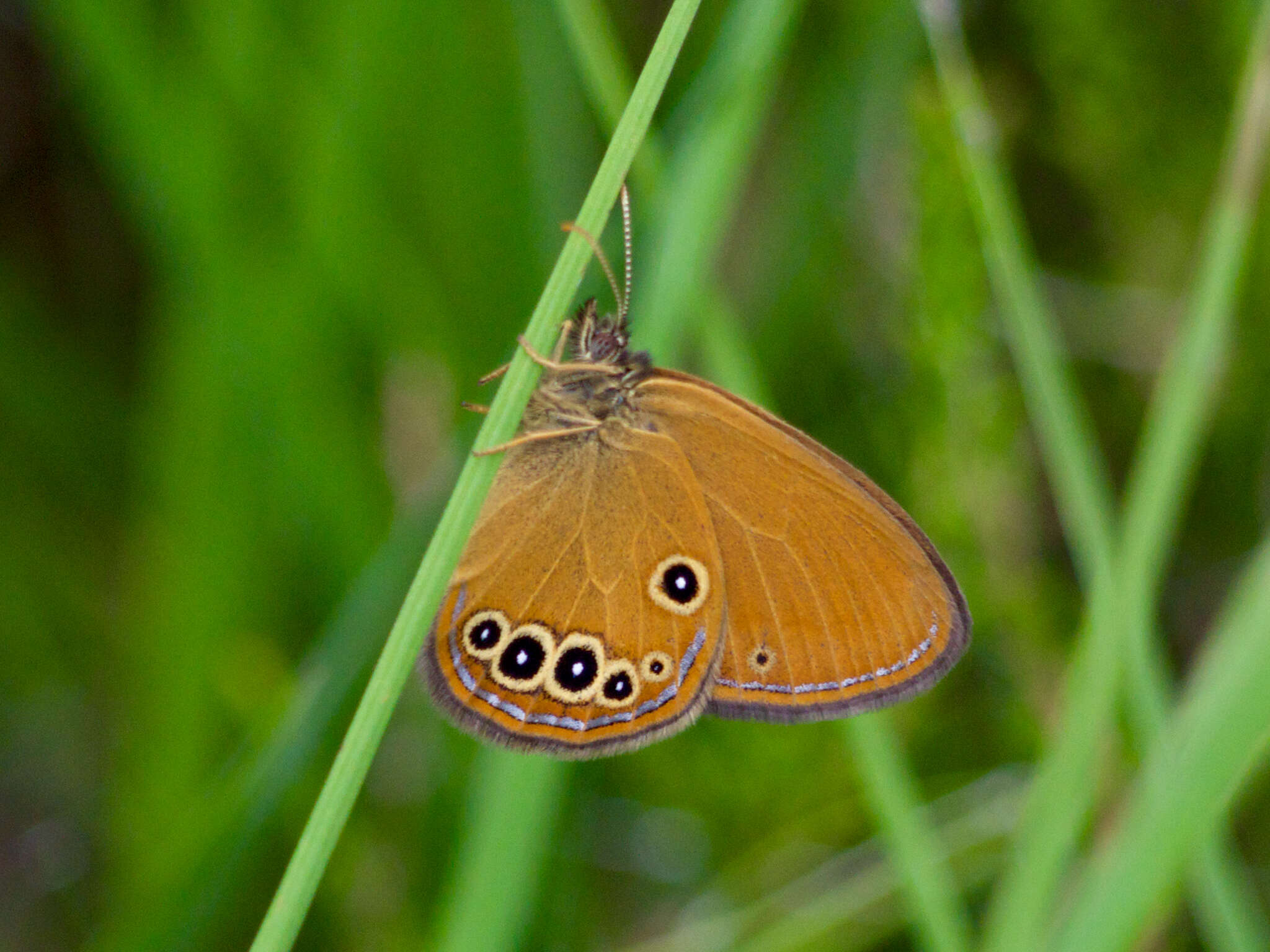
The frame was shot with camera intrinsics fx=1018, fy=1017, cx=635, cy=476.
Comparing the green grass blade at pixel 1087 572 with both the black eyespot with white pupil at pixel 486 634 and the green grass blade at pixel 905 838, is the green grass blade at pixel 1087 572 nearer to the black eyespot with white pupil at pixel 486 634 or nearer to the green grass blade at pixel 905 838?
the green grass blade at pixel 905 838

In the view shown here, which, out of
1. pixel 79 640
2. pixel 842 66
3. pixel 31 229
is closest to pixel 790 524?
pixel 842 66

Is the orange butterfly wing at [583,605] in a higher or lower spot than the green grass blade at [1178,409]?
lower

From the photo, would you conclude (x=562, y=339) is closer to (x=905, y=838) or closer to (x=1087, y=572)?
(x=905, y=838)

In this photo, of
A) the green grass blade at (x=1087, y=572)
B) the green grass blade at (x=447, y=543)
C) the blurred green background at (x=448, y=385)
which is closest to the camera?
the green grass blade at (x=447, y=543)

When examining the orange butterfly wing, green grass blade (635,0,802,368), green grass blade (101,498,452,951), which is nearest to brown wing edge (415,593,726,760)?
the orange butterfly wing

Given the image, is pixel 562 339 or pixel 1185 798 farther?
pixel 562 339

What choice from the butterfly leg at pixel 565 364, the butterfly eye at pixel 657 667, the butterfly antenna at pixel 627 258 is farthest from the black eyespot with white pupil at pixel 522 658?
the butterfly antenna at pixel 627 258

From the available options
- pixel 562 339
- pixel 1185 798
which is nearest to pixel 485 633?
pixel 562 339

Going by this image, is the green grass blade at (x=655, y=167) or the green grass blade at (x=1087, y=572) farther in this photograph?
the green grass blade at (x=655, y=167)
